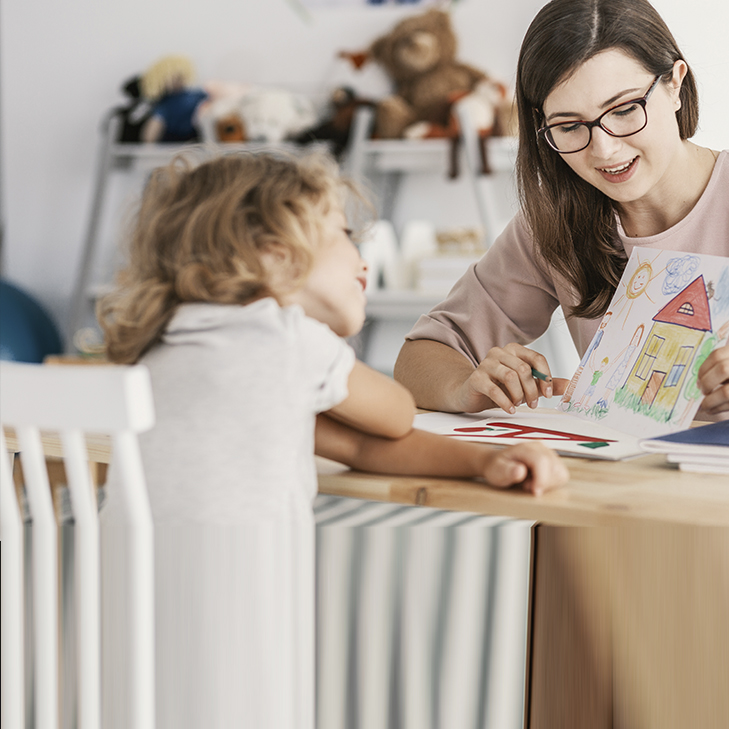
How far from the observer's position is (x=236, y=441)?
0.62m

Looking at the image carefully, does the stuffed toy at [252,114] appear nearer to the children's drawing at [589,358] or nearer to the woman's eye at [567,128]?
the woman's eye at [567,128]

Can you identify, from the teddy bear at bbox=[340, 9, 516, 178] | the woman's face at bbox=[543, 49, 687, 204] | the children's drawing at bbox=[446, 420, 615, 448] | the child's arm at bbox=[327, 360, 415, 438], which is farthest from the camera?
the teddy bear at bbox=[340, 9, 516, 178]

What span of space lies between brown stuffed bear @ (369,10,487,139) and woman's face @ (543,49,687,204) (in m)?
1.67

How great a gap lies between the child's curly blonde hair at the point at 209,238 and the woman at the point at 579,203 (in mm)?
356

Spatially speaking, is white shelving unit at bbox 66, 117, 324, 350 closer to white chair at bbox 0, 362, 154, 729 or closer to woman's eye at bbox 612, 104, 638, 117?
woman's eye at bbox 612, 104, 638, 117

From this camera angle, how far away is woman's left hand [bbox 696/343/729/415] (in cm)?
78

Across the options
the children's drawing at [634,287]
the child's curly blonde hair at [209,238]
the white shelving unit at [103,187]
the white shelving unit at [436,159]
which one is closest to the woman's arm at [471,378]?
the children's drawing at [634,287]

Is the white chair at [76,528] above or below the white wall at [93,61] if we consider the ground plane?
below

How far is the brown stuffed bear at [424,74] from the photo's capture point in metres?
2.66

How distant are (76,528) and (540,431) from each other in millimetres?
505

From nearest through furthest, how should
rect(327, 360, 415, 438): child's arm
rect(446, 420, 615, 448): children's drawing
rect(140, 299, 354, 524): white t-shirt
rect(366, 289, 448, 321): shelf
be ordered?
rect(140, 299, 354, 524): white t-shirt
rect(327, 360, 415, 438): child's arm
rect(446, 420, 615, 448): children's drawing
rect(366, 289, 448, 321): shelf

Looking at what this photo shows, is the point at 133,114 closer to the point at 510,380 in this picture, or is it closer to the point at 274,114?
the point at 274,114

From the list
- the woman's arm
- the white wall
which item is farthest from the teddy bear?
the woman's arm

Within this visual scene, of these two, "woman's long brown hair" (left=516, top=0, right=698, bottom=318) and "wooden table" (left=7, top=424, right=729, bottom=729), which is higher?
"woman's long brown hair" (left=516, top=0, right=698, bottom=318)
